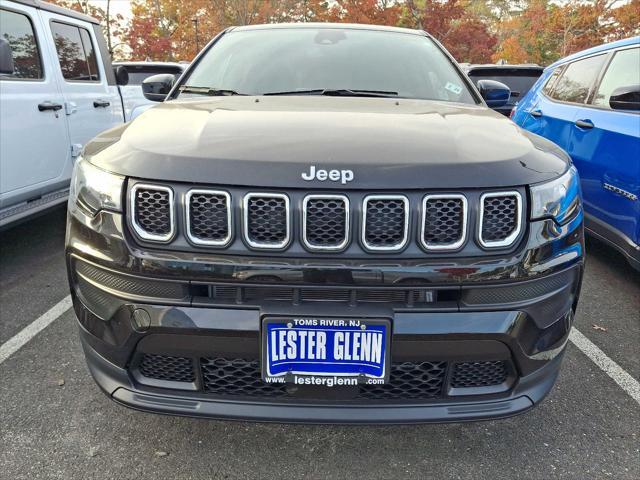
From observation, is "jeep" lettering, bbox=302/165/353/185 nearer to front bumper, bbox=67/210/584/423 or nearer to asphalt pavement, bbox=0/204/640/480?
front bumper, bbox=67/210/584/423

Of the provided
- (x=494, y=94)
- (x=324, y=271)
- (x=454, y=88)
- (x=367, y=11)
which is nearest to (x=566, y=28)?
(x=367, y=11)

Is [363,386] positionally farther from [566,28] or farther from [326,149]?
[566,28]

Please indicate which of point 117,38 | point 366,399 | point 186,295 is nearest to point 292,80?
point 186,295

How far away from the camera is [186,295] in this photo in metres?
1.58

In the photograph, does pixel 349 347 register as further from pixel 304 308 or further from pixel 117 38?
pixel 117 38

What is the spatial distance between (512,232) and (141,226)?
46.1 inches

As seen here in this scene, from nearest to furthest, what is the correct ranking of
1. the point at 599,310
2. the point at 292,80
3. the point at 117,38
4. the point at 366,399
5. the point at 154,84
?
the point at 366,399
the point at 292,80
the point at 154,84
the point at 599,310
the point at 117,38

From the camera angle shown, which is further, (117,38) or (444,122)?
(117,38)

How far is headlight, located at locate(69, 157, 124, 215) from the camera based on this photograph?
160cm

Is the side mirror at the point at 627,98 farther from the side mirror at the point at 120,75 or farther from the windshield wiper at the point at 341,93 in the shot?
the side mirror at the point at 120,75

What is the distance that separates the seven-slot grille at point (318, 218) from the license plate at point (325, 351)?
0.77 ft

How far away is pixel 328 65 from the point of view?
107 inches

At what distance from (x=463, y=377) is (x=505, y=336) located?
8.3 inches

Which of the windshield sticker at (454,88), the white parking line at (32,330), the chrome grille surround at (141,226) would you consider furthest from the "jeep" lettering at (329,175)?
the white parking line at (32,330)
